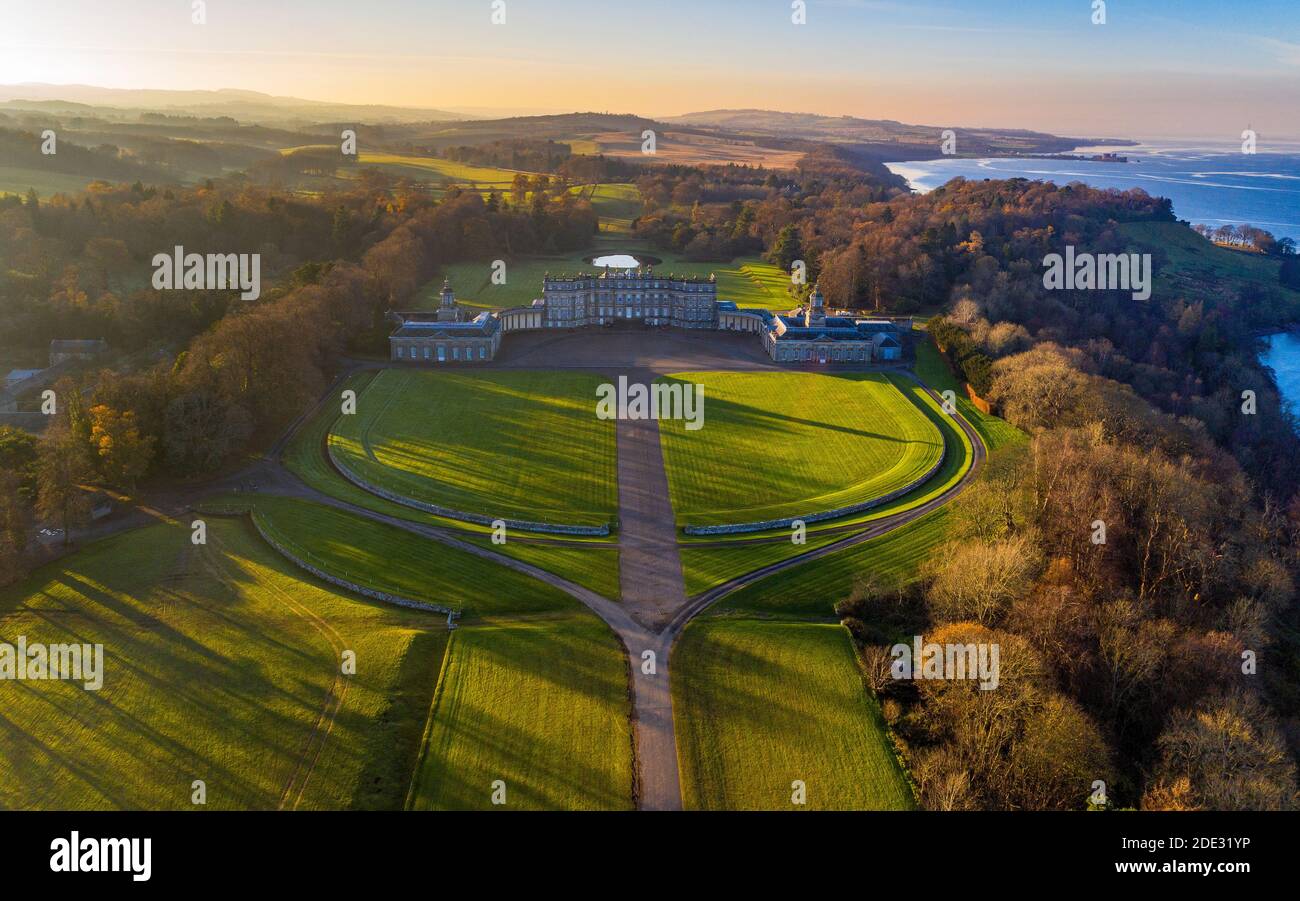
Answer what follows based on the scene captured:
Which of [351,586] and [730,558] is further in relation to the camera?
[730,558]

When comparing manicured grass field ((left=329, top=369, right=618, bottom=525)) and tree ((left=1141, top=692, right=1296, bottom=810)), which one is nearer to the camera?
tree ((left=1141, top=692, right=1296, bottom=810))

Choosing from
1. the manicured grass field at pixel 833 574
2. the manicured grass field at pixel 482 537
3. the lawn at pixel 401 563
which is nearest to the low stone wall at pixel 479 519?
the manicured grass field at pixel 482 537

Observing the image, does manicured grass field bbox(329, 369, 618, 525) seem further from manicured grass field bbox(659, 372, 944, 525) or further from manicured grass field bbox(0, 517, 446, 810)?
manicured grass field bbox(0, 517, 446, 810)

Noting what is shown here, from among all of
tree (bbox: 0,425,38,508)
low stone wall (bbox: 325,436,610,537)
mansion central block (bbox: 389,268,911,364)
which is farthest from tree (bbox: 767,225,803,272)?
tree (bbox: 0,425,38,508)

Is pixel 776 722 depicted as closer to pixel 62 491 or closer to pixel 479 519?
pixel 479 519

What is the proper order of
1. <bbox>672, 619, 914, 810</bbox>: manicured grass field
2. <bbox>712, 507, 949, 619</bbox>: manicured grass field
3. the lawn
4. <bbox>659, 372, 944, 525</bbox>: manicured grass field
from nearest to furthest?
<bbox>672, 619, 914, 810</bbox>: manicured grass field, the lawn, <bbox>712, 507, 949, 619</bbox>: manicured grass field, <bbox>659, 372, 944, 525</bbox>: manicured grass field

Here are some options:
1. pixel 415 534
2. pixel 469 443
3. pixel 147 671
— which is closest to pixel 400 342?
pixel 469 443

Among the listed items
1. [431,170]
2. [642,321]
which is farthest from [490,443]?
[431,170]
